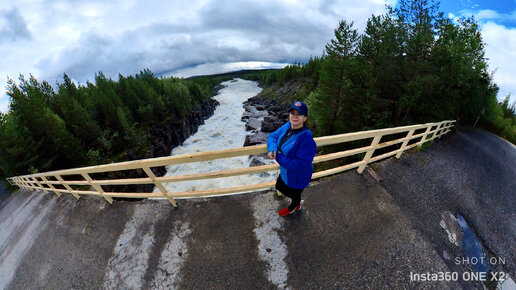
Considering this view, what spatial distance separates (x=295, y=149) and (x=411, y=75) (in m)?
12.9

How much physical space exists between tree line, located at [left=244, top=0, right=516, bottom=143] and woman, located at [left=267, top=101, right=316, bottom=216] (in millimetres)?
11073

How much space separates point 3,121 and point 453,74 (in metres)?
28.5

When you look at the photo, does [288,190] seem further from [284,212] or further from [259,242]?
[259,242]

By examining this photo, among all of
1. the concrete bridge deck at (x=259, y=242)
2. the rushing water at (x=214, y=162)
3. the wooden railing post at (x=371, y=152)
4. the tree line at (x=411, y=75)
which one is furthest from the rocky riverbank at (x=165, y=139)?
the tree line at (x=411, y=75)

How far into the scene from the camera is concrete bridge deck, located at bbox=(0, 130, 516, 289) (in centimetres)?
275

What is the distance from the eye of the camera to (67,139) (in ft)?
44.1

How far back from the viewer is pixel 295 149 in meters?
2.49

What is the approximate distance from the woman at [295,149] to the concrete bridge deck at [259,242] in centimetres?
105

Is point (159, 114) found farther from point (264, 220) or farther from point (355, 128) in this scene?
point (264, 220)

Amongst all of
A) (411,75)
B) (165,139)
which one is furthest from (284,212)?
(165,139)

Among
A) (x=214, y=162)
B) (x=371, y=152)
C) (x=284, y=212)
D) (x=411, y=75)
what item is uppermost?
(x=411, y=75)

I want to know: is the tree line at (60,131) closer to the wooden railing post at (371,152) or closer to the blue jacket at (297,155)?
the blue jacket at (297,155)

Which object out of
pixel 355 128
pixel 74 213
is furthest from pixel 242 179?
pixel 74 213

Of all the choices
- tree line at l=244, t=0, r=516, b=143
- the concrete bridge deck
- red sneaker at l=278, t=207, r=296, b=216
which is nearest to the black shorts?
red sneaker at l=278, t=207, r=296, b=216
